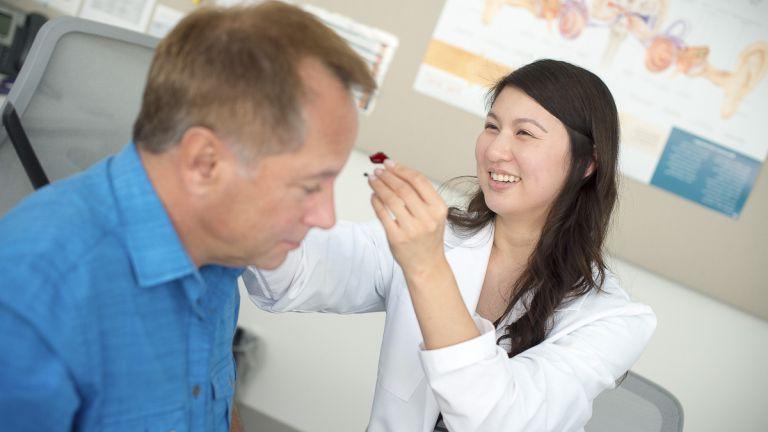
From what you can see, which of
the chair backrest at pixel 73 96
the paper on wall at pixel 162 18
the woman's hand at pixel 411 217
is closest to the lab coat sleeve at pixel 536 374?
the woman's hand at pixel 411 217

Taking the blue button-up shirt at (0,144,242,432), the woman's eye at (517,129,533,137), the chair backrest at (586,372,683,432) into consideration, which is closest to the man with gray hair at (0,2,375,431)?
the blue button-up shirt at (0,144,242,432)

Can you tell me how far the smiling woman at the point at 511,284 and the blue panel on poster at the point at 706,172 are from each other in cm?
59

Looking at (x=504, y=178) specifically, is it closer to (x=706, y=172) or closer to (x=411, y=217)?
A: (x=411, y=217)

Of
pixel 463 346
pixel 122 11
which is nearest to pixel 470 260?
pixel 463 346

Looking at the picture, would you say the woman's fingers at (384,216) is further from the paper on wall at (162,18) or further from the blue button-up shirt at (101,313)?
the paper on wall at (162,18)

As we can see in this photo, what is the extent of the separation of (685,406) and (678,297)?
32cm

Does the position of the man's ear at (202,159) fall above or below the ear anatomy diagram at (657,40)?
below

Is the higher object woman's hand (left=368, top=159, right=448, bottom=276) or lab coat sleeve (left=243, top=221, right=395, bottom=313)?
woman's hand (left=368, top=159, right=448, bottom=276)

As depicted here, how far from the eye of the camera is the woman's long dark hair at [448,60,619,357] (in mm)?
1260

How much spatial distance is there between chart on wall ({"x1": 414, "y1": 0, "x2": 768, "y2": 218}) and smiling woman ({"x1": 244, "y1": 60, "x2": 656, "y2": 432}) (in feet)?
1.89

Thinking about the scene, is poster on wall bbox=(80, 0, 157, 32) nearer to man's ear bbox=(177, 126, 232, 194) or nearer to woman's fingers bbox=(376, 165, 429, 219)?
woman's fingers bbox=(376, 165, 429, 219)

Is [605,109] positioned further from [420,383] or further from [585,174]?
[420,383]

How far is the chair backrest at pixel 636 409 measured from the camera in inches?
50.9

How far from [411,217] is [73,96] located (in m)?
1.00
